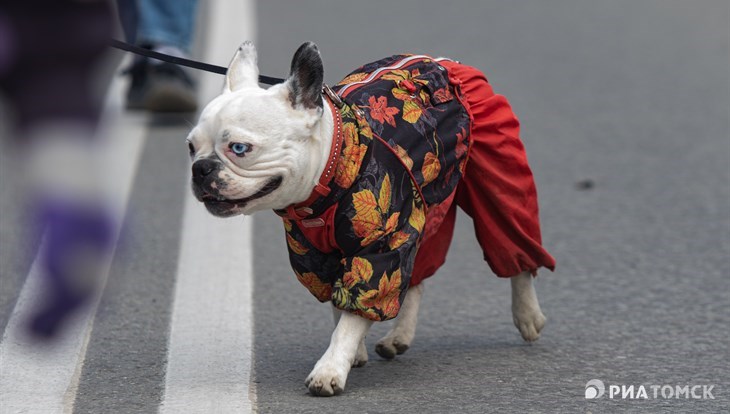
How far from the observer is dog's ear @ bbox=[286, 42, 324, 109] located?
11.4ft

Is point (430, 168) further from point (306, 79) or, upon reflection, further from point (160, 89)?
point (160, 89)

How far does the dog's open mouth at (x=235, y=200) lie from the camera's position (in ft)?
11.3

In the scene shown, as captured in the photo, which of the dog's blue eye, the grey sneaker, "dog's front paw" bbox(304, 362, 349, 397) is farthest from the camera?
the grey sneaker

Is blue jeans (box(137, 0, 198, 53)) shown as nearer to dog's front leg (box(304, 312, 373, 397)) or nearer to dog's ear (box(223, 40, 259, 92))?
dog's ear (box(223, 40, 259, 92))

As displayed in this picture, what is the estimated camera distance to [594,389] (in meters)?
3.69

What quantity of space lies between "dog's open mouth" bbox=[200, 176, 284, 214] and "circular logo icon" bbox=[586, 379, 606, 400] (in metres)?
0.98

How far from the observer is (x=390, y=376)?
385cm

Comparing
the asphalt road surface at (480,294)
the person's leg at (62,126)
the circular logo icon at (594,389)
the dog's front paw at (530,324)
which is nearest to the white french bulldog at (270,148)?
the asphalt road surface at (480,294)

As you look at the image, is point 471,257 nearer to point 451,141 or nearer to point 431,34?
point 451,141

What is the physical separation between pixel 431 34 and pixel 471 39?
0.94ft

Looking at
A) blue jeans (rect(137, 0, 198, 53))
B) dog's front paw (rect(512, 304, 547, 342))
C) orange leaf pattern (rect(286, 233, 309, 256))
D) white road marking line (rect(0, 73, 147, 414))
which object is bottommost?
white road marking line (rect(0, 73, 147, 414))

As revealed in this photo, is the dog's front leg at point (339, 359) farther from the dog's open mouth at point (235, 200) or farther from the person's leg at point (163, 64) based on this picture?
the person's leg at point (163, 64)

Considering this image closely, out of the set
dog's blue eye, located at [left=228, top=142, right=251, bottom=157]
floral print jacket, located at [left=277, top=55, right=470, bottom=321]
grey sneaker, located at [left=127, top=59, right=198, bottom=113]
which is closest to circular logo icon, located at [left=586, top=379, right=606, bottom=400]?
floral print jacket, located at [left=277, top=55, right=470, bottom=321]

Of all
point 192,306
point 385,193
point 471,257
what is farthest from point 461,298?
point 385,193
